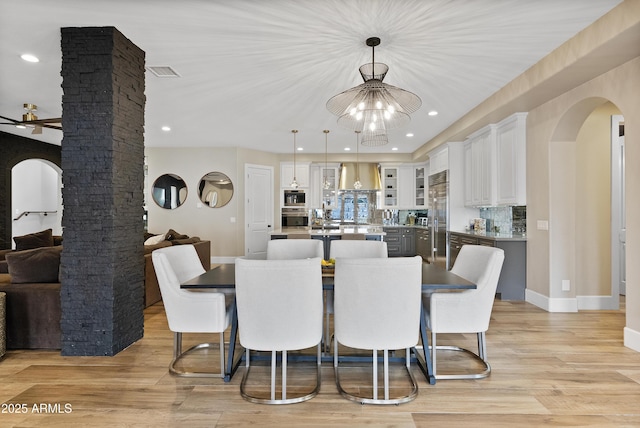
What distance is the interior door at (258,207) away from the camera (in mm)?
8258

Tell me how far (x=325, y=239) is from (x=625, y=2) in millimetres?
4223

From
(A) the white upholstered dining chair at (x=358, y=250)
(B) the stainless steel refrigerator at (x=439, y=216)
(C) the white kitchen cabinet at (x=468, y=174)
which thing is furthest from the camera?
(B) the stainless steel refrigerator at (x=439, y=216)

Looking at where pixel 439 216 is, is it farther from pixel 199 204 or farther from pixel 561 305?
pixel 199 204

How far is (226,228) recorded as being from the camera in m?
8.09

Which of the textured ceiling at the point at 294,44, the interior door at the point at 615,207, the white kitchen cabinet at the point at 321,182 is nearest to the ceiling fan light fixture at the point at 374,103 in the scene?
the textured ceiling at the point at 294,44

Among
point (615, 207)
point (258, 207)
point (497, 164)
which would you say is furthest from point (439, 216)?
point (258, 207)

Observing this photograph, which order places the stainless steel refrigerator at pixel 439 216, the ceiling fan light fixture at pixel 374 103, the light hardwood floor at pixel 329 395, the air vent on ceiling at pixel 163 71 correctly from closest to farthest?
the light hardwood floor at pixel 329 395 → the ceiling fan light fixture at pixel 374 103 → the air vent on ceiling at pixel 163 71 → the stainless steel refrigerator at pixel 439 216

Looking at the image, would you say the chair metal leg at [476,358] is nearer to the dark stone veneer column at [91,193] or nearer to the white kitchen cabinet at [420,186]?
the dark stone veneer column at [91,193]

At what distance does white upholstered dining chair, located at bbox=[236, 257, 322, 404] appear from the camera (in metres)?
2.09

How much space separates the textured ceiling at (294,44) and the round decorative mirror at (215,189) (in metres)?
2.84

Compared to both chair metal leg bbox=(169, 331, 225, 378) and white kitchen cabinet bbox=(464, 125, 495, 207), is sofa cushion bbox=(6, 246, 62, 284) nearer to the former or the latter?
chair metal leg bbox=(169, 331, 225, 378)

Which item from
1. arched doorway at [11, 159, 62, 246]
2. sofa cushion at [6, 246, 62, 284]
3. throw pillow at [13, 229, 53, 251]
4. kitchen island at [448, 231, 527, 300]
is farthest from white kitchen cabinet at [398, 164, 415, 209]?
arched doorway at [11, 159, 62, 246]

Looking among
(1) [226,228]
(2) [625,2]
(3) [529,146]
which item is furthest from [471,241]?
(1) [226,228]

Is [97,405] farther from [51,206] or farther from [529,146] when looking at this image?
[51,206]
